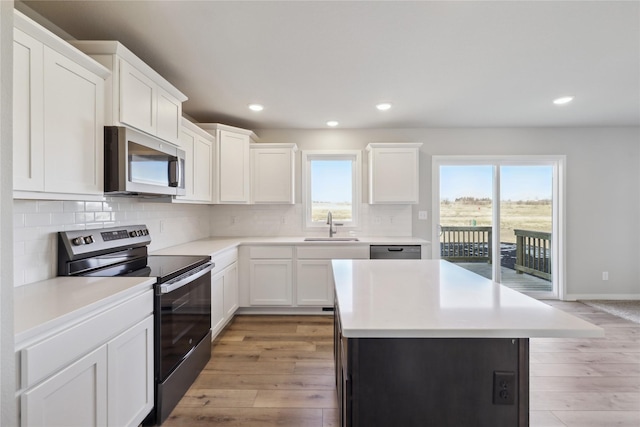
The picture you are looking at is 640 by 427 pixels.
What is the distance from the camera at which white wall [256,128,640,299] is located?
402cm

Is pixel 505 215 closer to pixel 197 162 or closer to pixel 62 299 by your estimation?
pixel 197 162

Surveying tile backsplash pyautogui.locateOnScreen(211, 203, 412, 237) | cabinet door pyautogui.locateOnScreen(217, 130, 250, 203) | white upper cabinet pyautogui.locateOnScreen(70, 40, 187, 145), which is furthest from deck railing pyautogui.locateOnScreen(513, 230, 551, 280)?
white upper cabinet pyautogui.locateOnScreen(70, 40, 187, 145)

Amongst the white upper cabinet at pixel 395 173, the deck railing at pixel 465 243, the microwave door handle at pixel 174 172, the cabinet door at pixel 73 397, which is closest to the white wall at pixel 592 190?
the white upper cabinet at pixel 395 173

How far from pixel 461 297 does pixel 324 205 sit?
2.94m

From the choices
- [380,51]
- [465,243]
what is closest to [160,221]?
[380,51]

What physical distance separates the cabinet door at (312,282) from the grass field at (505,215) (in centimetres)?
190

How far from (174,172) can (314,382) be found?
1.91 m

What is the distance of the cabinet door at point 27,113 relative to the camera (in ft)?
3.95

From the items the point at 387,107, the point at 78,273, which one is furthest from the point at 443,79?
the point at 78,273

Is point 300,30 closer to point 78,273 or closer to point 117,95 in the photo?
point 117,95

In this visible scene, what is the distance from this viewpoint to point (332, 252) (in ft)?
11.3

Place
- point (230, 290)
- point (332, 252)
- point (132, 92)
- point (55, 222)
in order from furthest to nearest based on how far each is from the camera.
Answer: point (332, 252), point (230, 290), point (132, 92), point (55, 222)

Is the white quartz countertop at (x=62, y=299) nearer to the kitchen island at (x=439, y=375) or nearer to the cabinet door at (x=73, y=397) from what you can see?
the cabinet door at (x=73, y=397)

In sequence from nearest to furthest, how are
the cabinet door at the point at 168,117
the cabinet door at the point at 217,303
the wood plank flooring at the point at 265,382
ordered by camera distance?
the wood plank flooring at the point at 265,382
the cabinet door at the point at 168,117
the cabinet door at the point at 217,303
